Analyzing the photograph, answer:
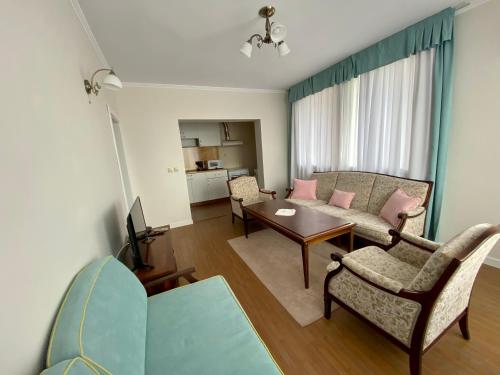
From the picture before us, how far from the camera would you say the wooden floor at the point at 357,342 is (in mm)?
1271

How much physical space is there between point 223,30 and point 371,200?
9.07 ft

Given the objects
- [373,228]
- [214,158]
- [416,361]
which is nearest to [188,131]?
[214,158]

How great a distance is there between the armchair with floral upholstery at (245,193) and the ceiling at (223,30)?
73.8 inches

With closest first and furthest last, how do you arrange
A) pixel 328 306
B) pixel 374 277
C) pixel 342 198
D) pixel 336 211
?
1. pixel 374 277
2. pixel 328 306
3. pixel 336 211
4. pixel 342 198

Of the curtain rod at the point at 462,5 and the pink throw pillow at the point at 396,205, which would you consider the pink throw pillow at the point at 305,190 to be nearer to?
the pink throw pillow at the point at 396,205

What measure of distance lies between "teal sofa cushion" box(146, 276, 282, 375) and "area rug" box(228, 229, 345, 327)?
2.59 ft

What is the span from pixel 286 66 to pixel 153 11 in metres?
2.05

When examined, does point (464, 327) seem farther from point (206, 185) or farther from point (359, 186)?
point (206, 185)

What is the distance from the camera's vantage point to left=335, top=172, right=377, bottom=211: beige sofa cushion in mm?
2904

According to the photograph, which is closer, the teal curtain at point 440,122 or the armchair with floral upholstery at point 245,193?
the teal curtain at point 440,122

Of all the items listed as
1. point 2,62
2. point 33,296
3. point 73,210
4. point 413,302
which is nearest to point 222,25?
point 2,62

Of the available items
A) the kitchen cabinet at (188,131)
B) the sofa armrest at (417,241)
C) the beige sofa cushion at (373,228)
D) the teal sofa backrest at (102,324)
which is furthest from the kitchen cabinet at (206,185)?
the sofa armrest at (417,241)

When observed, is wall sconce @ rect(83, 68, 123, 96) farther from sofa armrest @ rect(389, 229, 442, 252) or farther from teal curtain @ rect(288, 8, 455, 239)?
teal curtain @ rect(288, 8, 455, 239)

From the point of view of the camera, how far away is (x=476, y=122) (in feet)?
6.89
